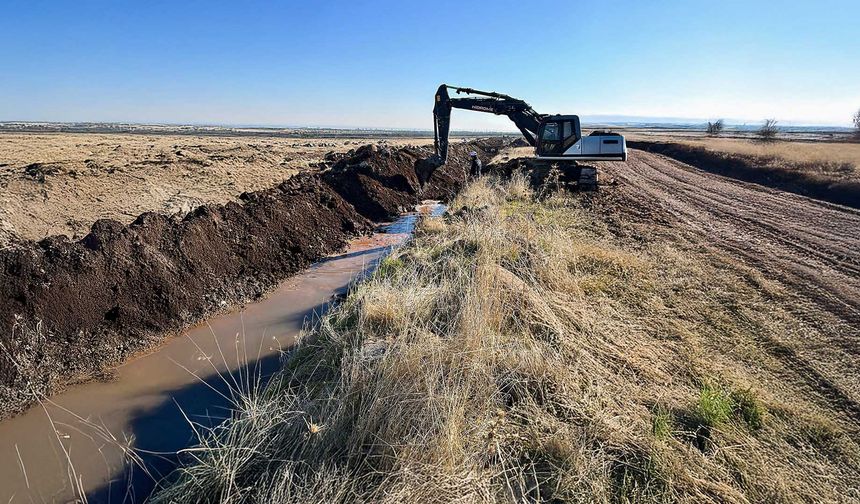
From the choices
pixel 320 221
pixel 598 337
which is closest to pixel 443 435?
pixel 598 337

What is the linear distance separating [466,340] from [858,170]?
22.7 m

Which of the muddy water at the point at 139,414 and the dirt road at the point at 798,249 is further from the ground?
the dirt road at the point at 798,249

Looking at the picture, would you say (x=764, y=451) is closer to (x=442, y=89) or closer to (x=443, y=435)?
(x=443, y=435)

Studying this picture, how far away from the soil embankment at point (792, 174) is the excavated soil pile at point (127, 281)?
57.8 ft

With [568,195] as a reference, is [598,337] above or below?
below

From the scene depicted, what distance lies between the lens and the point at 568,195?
14.6 m

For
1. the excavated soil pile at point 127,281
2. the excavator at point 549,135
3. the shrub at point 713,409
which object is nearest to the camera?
the shrub at point 713,409

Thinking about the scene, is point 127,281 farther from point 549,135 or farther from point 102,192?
point 549,135

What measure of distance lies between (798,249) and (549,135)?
1013 centimetres

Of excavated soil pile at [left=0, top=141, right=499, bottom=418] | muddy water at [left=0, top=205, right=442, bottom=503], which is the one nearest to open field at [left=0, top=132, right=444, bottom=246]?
excavated soil pile at [left=0, top=141, right=499, bottom=418]

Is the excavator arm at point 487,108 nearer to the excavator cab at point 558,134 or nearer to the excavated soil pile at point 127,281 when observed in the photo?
the excavator cab at point 558,134

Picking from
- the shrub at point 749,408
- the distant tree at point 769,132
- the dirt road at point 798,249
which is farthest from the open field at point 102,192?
the distant tree at point 769,132

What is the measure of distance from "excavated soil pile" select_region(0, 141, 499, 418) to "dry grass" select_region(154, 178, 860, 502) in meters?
2.72

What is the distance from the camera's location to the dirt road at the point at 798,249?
4.56m
